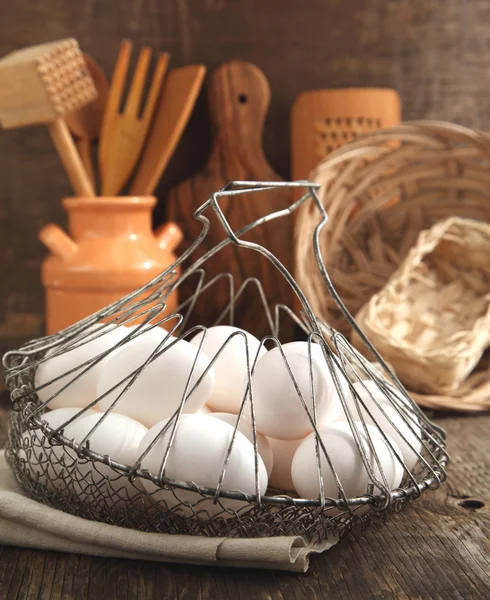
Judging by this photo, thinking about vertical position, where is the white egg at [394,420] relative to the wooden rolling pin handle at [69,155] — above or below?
below

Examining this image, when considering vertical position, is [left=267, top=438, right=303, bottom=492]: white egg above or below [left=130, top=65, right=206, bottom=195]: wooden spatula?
below

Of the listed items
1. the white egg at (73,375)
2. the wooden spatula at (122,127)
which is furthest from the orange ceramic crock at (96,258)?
the white egg at (73,375)

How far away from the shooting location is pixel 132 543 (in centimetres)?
55

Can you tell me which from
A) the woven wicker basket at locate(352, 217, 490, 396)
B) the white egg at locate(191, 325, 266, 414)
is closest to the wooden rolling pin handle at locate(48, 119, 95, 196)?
the woven wicker basket at locate(352, 217, 490, 396)

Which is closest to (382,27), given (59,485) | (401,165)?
(401,165)

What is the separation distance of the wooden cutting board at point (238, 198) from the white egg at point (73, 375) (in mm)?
679

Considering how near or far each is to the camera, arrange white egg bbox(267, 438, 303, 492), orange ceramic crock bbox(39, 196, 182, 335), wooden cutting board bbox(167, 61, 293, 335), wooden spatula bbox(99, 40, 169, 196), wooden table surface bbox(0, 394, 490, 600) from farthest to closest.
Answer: wooden cutting board bbox(167, 61, 293, 335) → wooden spatula bbox(99, 40, 169, 196) → orange ceramic crock bbox(39, 196, 182, 335) → white egg bbox(267, 438, 303, 492) → wooden table surface bbox(0, 394, 490, 600)

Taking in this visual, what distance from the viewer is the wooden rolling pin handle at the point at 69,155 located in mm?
1136

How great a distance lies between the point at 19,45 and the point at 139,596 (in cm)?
113

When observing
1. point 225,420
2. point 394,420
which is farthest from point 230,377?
point 394,420

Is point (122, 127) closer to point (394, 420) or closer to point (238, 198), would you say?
point (238, 198)

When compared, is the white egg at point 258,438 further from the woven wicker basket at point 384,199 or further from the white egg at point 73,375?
the woven wicker basket at point 384,199

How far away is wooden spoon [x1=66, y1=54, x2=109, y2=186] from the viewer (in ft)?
4.13

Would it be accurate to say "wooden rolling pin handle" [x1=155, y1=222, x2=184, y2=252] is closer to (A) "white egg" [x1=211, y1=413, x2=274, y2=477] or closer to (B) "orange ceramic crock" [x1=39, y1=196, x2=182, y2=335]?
(B) "orange ceramic crock" [x1=39, y1=196, x2=182, y2=335]
